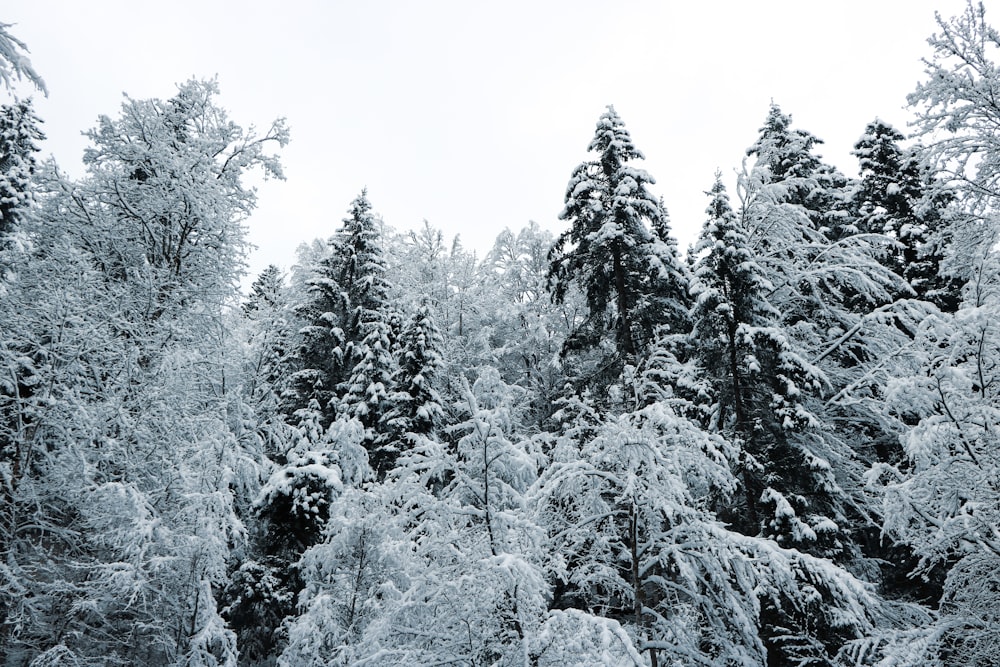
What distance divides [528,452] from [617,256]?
8716 mm

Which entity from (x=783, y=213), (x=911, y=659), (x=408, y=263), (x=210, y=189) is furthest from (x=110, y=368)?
(x=408, y=263)

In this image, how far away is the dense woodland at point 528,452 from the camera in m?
6.92

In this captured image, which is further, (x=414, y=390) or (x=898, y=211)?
(x=898, y=211)

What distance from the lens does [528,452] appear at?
9.06 m

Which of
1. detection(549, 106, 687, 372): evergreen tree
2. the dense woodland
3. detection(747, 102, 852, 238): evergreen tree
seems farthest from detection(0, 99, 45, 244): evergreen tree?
detection(747, 102, 852, 238): evergreen tree

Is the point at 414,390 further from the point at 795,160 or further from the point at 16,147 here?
the point at 16,147

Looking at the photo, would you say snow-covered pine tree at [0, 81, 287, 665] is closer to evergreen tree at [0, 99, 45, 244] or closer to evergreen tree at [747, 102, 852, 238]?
evergreen tree at [0, 99, 45, 244]

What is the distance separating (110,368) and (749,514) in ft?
41.0

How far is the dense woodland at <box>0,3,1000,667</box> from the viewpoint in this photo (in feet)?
22.7

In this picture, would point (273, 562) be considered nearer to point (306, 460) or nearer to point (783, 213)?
point (306, 460)

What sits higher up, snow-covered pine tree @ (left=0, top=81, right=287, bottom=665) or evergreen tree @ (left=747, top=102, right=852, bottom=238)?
evergreen tree @ (left=747, top=102, right=852, bottom=238)

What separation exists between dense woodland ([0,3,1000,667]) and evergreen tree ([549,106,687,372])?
9 cm

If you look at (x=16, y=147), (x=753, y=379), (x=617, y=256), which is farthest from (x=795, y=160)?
(x=16, y=147)

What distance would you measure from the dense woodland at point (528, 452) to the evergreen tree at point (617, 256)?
9 cm
